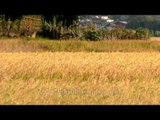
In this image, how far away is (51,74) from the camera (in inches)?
368

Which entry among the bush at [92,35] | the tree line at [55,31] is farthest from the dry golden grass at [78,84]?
the bush at [92,35]

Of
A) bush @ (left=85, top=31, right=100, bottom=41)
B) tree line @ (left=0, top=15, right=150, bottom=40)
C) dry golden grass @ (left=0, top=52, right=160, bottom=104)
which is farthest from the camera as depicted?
bush @ (left=85, top=31, right=100, bottom=41)

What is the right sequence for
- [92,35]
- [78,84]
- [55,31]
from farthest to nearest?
[92,35] → [55,31] → [78,84]

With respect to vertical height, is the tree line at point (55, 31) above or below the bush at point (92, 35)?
above

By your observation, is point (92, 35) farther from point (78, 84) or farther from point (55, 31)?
point (78, 84)

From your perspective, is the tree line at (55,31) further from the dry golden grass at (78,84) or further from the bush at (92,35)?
the dry golden grass at (78,84)

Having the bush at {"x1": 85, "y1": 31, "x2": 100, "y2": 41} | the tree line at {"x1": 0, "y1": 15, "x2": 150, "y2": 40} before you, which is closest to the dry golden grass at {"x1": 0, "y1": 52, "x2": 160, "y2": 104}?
the tree line at {"x1": 0, "y1": 15, "x2": 150, "y2": 40}

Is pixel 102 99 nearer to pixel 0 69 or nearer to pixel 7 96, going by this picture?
pixel 7 96

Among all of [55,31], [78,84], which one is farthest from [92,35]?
[78,84]

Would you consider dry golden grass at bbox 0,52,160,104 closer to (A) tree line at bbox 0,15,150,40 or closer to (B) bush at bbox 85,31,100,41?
(A) tree line at bbox 0,15,150,40

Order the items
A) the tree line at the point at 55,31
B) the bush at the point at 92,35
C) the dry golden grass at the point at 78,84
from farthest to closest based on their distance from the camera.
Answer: the bush at the point at 92,35
the tree line at the point at 55,31
the dry golden grass at the point at 78,84

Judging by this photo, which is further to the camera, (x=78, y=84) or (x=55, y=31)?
(x=55, y=31)
